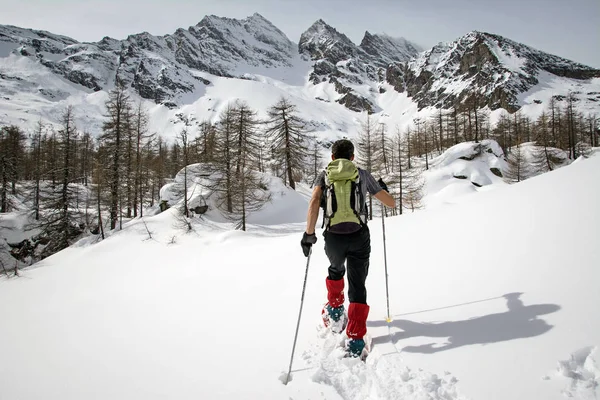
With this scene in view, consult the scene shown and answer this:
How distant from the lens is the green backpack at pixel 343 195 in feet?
10.2

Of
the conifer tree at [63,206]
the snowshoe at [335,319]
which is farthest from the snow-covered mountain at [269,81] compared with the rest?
the snowshoe at [335,319]

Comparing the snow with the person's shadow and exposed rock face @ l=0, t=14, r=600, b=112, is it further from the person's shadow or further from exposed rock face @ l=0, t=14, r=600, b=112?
exposed rock face @ l=0, t=14, r=600, b=112

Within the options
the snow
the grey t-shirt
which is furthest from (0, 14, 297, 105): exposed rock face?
the grey t-shirt

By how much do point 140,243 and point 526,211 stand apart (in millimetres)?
17712

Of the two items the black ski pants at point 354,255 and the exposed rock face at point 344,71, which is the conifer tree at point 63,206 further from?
the exposed rock face at point 344,71

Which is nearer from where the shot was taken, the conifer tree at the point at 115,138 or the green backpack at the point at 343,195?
the green backpack at the point at 343,195

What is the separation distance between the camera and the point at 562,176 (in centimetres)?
518

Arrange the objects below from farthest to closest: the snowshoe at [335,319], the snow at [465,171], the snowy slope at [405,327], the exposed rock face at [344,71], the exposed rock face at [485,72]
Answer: the exposed rock face at [344,71], the exposed rock face at [485,72], the snow at [465,171], the snowshoe at [335,319], the snowy slope at [405,327]

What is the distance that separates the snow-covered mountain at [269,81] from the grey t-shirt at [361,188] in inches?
4175

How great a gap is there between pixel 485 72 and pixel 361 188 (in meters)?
140

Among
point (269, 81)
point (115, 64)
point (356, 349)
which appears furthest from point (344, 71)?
point (356, 349)

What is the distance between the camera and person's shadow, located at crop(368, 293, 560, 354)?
2.67 metres

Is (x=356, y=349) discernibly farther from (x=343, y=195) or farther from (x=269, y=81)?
(x=269, y=81)

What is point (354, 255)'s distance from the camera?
3.20m
